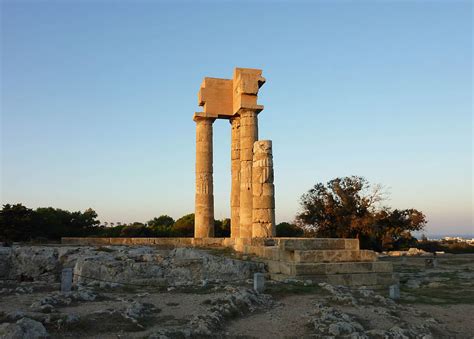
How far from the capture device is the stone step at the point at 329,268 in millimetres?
13742

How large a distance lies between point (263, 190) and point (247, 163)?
257cm

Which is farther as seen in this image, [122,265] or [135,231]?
[135,231]

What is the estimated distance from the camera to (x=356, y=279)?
14.2m

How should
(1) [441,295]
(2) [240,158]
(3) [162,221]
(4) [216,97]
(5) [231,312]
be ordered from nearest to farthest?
1. (5) [231,312]
2. (1) [441,295]
3. (2) [240,158]
4. (4) [216,97]
5. (3) [162,221]

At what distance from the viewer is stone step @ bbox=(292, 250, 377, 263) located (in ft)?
46.4

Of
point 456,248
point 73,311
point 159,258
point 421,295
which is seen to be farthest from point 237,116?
point 456,248

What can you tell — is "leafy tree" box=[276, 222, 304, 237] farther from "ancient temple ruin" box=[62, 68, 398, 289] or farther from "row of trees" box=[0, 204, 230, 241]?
"ancient temple ruin" box=[62, 68, 398, 289]

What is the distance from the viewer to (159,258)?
16984mm

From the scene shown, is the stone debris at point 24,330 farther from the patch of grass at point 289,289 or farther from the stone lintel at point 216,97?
the stone lintel at point 216,97

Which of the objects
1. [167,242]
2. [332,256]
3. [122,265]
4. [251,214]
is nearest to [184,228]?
[167,242]

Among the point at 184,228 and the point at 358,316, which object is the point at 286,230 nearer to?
the point at 184,228

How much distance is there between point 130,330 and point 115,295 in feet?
11.9

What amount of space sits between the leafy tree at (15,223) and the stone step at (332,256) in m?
24.0

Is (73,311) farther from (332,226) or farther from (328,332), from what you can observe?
(332,226)
